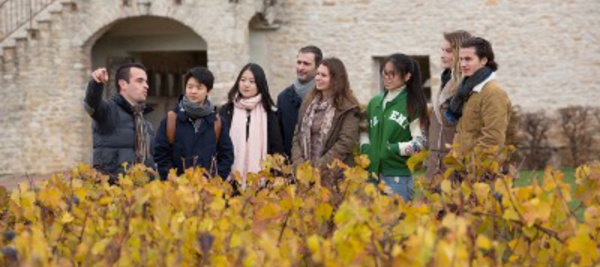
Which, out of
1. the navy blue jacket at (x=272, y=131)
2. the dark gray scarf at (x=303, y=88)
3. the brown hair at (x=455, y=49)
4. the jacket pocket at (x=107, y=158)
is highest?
the brown hair at (x=455, y=49)

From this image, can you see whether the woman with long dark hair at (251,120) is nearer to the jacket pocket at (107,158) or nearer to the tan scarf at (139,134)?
the tan scarf at (139,134)

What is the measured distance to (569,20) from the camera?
16.5 m

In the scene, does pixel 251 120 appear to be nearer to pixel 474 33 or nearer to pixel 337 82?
pixel 337 82

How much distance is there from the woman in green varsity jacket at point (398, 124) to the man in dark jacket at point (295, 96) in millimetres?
690

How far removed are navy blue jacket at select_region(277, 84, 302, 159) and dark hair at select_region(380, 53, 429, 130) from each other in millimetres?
874

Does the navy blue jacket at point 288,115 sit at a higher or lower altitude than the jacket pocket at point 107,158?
higher

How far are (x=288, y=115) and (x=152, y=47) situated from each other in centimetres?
1272

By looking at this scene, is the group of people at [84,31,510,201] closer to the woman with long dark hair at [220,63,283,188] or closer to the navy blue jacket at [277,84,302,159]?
the woman with long dark hair at [220,63,283,188]

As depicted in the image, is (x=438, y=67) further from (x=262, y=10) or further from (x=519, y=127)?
(x=262, y=10)

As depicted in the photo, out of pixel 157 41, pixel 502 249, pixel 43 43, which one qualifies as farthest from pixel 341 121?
pixel 157 41

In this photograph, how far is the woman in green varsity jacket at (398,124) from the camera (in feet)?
21.7

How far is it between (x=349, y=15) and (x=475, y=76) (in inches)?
461

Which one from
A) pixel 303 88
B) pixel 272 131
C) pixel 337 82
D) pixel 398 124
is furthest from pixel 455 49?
pixel 272 131

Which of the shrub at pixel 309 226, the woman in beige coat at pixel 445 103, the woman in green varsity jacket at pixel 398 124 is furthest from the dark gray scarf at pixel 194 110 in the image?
the shrub at pixel 309 226
